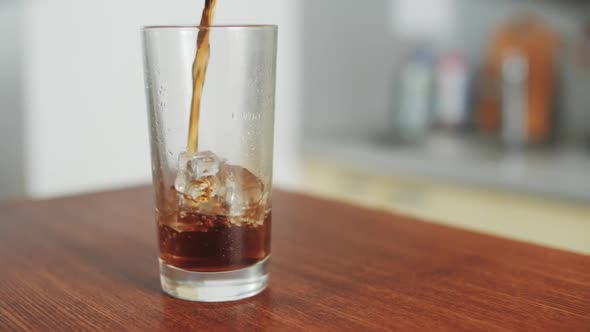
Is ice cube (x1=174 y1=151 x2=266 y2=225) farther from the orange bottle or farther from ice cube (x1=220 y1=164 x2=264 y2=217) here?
the orange bottle

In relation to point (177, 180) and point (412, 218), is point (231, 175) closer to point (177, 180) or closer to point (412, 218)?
point (177, 180)

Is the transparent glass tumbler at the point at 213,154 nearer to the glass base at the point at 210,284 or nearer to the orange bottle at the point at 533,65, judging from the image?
the glass base at the point at 210,284

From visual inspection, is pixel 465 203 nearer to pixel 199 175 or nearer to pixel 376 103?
pixel 376 103

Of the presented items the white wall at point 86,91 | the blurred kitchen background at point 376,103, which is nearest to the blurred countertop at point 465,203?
the blurred kitchen background at point 376,103

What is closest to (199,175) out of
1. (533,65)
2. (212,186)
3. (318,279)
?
(212,186)

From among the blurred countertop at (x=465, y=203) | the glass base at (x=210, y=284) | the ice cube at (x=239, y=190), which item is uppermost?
the ice cube at (x=239, y=190)

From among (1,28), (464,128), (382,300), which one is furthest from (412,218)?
(464,128)

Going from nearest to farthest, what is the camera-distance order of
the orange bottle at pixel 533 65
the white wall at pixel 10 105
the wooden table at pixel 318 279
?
the wooden table at pixel 318 279 → the white wall at pixel 10 105 → the orange bottle at pixel 533 65

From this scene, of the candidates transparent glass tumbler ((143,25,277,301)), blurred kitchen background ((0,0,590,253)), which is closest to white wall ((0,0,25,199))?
blurred kitchen background ((0,0,590,253))
